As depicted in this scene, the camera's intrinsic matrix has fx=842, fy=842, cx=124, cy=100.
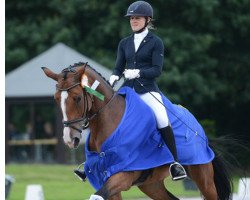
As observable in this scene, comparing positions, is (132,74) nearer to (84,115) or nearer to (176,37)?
(84,115)

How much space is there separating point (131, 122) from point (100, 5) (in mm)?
20173

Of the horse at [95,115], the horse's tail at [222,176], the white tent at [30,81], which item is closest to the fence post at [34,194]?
the horse at [95,115]

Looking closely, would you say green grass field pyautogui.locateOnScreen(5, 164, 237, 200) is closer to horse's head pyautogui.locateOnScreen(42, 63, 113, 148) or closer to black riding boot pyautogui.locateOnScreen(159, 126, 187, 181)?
black riding boot pyautogui.locateOnScreen(159, 126, 187, 181)

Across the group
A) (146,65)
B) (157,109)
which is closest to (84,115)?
(157,109)

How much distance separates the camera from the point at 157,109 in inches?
389

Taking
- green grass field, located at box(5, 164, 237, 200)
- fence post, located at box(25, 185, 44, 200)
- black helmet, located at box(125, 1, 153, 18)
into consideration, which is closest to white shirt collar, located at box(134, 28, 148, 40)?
black helmet, located at box(125, 1, 153, 18)

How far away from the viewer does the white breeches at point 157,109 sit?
988 centimetres

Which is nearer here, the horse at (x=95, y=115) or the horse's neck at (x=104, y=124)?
the horse at (x=95, y=115)

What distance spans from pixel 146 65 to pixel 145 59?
0.24 feet

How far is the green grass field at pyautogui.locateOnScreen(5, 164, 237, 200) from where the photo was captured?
1773 cm

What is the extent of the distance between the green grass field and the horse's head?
727 cm

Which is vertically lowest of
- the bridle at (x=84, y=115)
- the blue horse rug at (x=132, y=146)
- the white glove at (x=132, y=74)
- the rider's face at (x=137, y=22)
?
the blue horse rug at (x=132, y=146)

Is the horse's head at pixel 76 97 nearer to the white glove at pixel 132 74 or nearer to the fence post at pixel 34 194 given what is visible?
the white glove at pixel 132 74
